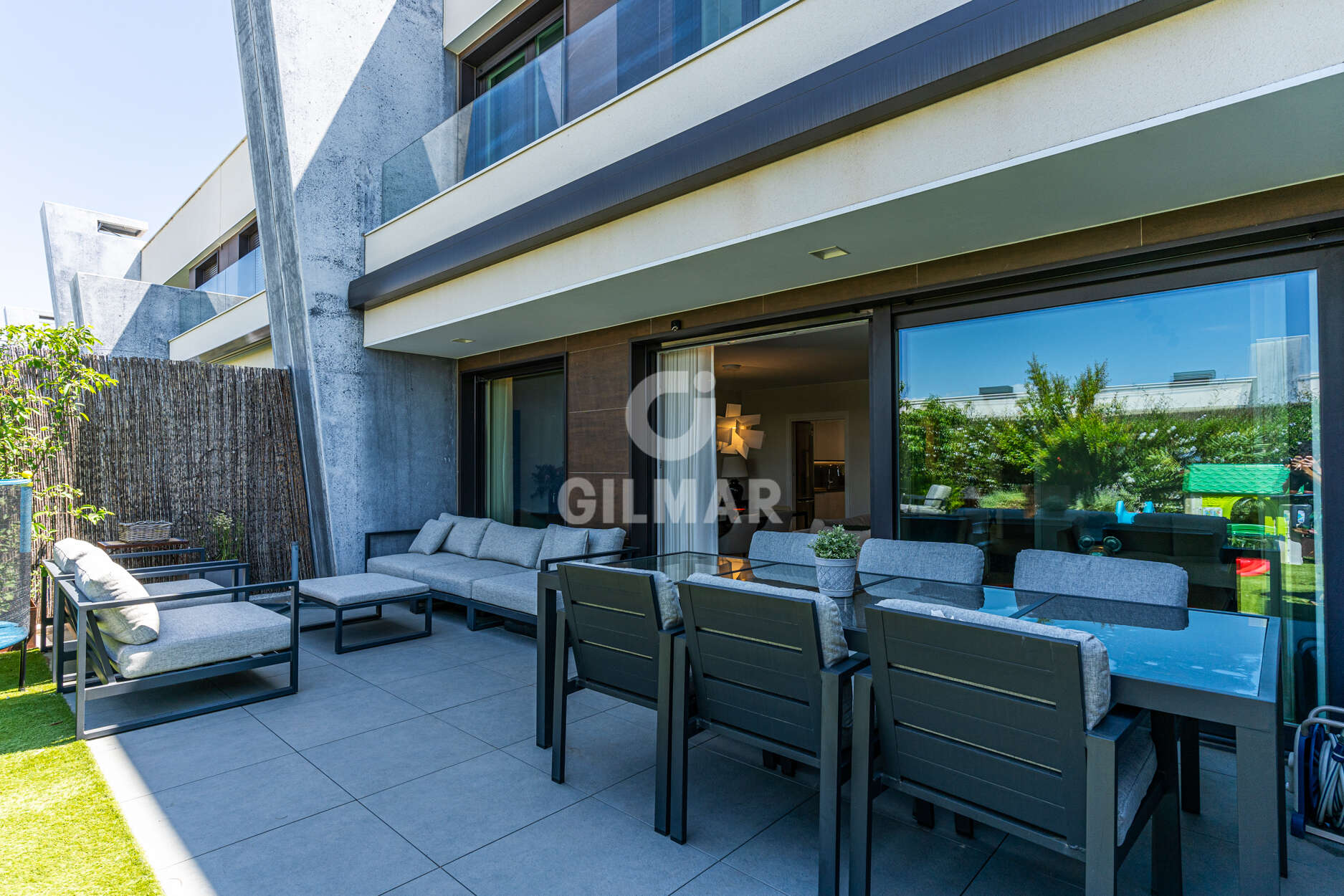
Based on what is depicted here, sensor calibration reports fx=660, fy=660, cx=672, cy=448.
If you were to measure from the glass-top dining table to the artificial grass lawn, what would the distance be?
1.59 metres

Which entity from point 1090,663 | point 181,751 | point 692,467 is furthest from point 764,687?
point 692,467

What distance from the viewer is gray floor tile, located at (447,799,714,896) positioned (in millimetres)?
2137

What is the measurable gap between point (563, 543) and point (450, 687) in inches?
68.4

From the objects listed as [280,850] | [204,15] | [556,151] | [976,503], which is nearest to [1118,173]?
[976,503]

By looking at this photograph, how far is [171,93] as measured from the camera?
11.3 m


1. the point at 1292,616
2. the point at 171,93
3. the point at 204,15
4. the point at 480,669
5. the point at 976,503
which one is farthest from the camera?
the point at 171,93

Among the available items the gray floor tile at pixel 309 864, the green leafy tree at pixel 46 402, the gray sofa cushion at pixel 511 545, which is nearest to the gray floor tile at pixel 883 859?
the gray floor tile at pixel 309 864

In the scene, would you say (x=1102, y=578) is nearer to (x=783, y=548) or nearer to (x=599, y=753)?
(x=783, y=548)

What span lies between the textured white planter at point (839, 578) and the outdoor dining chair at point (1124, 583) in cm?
84

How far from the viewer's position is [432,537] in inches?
269

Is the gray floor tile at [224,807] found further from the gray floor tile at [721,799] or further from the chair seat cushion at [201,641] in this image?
the gray floor tile at [721,799]

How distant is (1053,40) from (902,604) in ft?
6.96

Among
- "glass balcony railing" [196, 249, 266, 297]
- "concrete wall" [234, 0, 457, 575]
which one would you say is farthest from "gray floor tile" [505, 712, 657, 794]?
"glass balcony railing" [196, 249, 266, 297]

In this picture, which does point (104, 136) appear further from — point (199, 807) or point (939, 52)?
point (939, 52)
